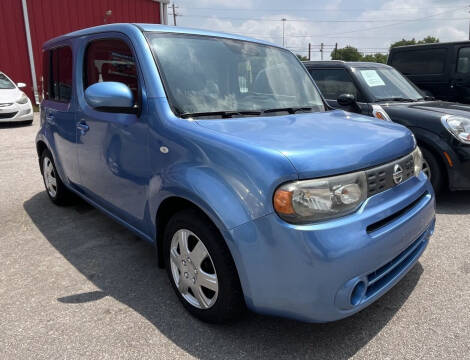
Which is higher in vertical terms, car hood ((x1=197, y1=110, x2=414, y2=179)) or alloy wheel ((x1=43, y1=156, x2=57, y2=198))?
Answer: car hood ((x1=197, y1=110, x2=414, y2=179))

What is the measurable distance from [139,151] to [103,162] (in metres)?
0.58

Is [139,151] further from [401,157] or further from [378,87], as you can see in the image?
[378,87]

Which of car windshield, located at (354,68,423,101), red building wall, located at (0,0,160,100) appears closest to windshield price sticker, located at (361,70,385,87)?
car windshield, located at (354,68,423,101)

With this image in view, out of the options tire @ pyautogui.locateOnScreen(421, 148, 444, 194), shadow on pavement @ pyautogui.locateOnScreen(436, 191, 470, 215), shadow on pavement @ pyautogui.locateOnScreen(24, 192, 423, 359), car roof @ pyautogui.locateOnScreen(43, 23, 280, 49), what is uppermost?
car roof @ pyautogui.locateOnScreen(43, 23, 280, 49)

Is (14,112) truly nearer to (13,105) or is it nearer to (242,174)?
(13,105)

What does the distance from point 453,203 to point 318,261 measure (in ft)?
11.2

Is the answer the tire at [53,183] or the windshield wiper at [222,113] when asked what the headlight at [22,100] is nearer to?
the tire at [53,183]

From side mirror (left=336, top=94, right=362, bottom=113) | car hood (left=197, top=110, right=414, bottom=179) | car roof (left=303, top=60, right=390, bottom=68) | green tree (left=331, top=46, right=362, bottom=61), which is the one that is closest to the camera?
car hood (left=197, top=110, right=414, bottom=179)

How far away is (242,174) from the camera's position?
186cm

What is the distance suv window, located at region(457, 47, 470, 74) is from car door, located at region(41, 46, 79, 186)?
255 inches

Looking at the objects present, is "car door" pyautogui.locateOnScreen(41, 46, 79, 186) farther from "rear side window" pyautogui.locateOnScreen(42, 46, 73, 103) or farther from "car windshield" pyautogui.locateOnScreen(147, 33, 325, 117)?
"car windshield" pyautogui.locateOnScreen(147, 33, 325, 117)

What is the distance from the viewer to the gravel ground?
2.06m

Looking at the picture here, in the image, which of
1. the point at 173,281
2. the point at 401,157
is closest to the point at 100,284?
the point at 173,281

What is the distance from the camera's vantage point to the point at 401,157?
228 cm
